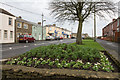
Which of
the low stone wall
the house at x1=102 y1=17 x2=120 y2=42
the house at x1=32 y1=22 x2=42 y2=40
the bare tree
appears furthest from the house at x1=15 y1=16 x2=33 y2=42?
the low stone wall

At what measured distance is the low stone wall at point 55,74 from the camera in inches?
91.0

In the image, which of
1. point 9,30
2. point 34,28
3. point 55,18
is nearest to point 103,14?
point 55,18

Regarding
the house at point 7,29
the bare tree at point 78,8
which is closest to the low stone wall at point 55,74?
the bare tree at point 78,8

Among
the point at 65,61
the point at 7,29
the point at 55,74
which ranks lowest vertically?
the point at 55,74

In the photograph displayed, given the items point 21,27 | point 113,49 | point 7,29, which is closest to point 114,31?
point 21,27

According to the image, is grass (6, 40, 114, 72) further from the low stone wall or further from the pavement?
the pavement

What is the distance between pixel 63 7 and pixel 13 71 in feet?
32.7

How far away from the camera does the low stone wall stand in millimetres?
2311

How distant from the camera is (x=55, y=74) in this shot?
8.08 feet

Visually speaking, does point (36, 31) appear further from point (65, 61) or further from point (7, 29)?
point (65, 61)

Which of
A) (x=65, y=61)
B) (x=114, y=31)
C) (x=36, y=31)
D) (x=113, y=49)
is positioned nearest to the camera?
(x=65, y=61)

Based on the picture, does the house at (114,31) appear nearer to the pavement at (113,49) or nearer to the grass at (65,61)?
the pavement at (113,49)

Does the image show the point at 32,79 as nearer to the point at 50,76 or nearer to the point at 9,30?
the point at 50,76

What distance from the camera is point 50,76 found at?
8.11ft
